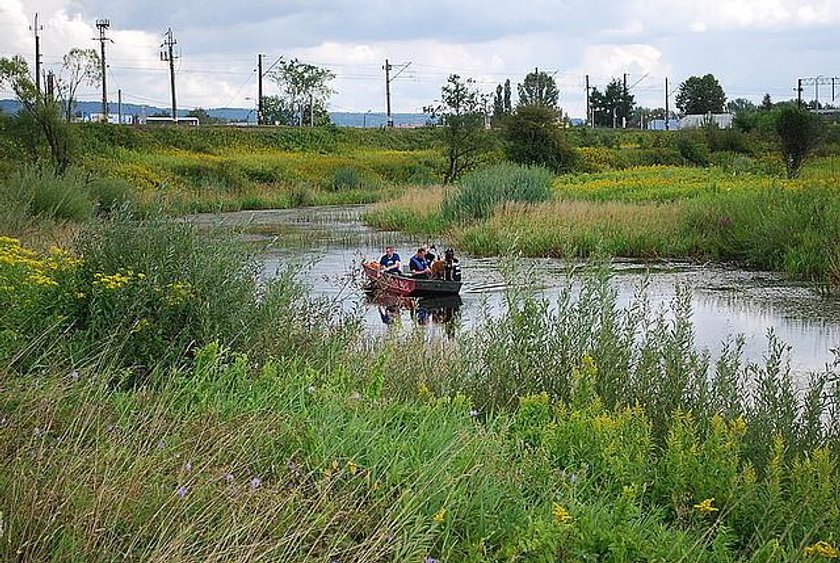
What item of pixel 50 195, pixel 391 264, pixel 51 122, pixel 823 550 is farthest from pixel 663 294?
pixel 51 122

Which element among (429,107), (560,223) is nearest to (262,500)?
(560,223)

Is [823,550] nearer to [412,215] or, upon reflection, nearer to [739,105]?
[412,215]

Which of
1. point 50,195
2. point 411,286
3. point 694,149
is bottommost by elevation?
point 411,286

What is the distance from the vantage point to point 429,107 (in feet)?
165

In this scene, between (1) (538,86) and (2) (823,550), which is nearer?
(2) (823,550)

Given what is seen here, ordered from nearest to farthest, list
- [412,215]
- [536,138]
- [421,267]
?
[421,267] < [412,215] < [536,138]

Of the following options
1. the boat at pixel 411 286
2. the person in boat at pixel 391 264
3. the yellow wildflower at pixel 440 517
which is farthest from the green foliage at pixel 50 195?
the yellow wildflower at pixel 440 517

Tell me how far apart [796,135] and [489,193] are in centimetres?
1678

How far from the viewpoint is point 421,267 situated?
18.4m

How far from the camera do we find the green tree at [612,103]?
105375 millimetres

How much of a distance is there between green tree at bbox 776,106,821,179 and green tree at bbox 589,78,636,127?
64403 mm

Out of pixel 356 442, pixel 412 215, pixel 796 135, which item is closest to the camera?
pixel 356 442

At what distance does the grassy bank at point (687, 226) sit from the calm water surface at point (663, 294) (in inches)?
29.5

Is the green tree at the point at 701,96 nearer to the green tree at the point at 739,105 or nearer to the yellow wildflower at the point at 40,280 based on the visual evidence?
the green tree at the point at 739,105
